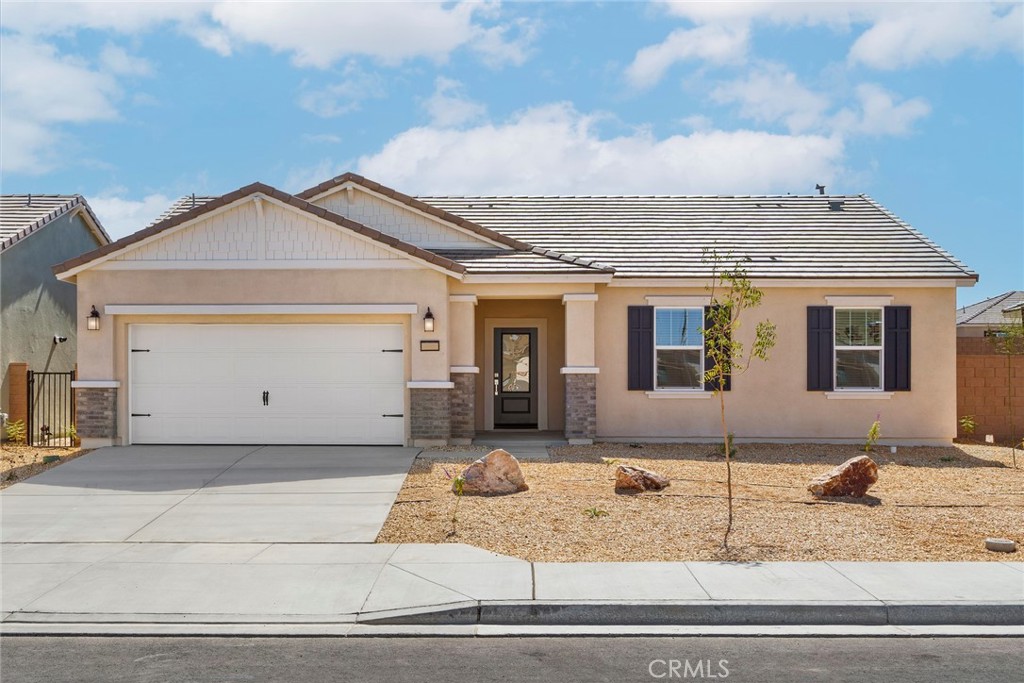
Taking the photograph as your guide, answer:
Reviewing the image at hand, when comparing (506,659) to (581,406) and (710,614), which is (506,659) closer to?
(710,614)

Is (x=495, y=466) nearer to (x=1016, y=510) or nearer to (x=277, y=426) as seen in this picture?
(x=277, y=426)

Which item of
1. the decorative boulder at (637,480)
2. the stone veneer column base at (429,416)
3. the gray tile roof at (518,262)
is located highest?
the gray tile roof at (518,262)

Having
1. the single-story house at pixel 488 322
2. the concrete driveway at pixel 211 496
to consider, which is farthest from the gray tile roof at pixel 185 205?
the concrete driveway at pixel 211 496

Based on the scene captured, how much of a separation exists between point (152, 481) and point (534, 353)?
7870 millimetres

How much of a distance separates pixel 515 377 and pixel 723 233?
504 centimetres

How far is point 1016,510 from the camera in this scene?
9.58 m

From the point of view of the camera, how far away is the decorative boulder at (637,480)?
10352 millimetres

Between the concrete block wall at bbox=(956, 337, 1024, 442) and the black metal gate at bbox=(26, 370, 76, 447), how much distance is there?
17400 millimetres

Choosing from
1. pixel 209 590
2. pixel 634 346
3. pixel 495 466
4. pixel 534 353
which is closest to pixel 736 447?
pixel 634 346

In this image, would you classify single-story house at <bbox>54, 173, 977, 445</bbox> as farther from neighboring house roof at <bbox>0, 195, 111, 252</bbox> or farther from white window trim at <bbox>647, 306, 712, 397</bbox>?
neighboring house roof at <bbox>0, 195, 111, 252</bbox>

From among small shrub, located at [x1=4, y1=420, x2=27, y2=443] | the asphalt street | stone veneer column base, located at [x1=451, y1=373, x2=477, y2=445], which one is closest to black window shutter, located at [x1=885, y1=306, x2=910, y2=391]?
stone veneer column base, located at [x1=451, y1=373, x2=477, y2=445]

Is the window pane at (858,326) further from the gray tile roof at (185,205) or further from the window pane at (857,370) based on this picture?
the gray tile roof at (185,205)

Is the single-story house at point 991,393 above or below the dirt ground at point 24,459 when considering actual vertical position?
above

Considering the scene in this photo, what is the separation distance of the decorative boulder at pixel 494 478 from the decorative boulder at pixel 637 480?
3.83ft
